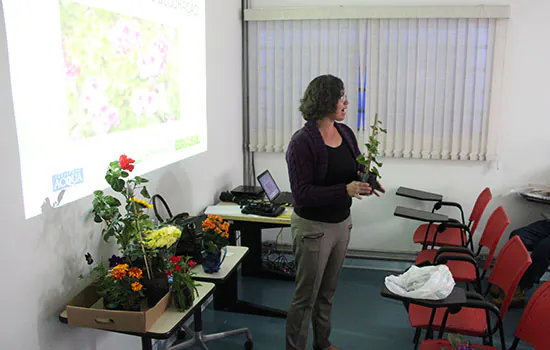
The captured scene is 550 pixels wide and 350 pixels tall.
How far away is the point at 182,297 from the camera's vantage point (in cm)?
201

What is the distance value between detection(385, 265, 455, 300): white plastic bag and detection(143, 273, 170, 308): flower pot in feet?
3.26

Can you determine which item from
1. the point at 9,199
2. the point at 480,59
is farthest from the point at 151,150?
the point at 480,59

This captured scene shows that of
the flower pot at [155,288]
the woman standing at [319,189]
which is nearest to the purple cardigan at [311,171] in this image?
the woman standing at [319,189]

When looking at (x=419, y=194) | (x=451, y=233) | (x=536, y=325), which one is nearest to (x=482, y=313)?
(x=536, y=325)

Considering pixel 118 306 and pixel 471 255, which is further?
pixel 471 255

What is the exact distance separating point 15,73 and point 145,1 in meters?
1.03

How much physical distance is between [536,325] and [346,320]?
1.41m

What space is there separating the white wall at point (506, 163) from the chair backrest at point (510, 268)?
5.27 ft

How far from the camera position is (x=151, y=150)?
260 centimetres

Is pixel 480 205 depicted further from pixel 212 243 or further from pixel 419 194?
pixel 212 243

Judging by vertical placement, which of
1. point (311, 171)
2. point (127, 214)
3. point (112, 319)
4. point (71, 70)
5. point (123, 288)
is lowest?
point (112, 319)

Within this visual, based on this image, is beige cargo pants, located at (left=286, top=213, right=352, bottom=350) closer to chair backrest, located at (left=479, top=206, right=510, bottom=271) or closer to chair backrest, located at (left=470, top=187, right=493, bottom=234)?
chair backrest, located at (left=479, top=206, right=510, bottom=271)

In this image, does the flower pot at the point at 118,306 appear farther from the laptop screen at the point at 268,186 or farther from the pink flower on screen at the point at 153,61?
the laptop screen at the point at 268,186

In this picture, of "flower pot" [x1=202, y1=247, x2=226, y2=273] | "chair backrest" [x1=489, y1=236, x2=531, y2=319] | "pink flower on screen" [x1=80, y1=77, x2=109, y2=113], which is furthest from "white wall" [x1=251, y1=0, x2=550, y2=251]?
"pink flower on screen" [x1=80, y1=77, x2=109, y2=113]
